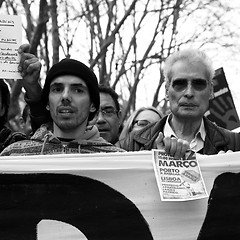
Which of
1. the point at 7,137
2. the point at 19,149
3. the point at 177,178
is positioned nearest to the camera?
the point at 177,178

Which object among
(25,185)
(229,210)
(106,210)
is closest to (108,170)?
(106,210)

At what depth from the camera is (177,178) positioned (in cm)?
284

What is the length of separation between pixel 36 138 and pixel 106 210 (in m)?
0.59

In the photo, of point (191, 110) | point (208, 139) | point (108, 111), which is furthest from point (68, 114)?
point (108, 111)

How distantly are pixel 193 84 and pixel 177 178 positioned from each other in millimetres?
765

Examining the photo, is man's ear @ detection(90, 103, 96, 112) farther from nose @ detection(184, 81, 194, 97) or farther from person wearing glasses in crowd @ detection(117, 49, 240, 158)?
nose @ detection(184, 81, 194, 97)

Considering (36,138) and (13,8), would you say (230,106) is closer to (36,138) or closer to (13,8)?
(36,138)

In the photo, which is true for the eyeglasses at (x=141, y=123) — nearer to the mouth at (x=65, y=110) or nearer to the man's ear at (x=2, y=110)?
the man's ear at (x=2, y=110)

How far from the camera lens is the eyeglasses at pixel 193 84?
11.3 ft

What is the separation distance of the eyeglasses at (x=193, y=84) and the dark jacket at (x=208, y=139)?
0.21 m

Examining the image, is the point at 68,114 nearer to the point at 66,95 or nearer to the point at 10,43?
the point at 66,95

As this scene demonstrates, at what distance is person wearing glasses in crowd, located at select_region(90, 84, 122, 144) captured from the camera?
486cm

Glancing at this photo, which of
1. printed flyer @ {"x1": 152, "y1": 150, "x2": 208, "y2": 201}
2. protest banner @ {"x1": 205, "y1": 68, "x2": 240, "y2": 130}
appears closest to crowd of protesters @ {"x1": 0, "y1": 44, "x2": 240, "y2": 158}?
printed flyer @ {"x1": 152, "y1": 150, "x2": 208, "y2": 201}

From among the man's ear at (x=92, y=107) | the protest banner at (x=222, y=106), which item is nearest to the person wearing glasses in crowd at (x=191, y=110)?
the man's ear at (x=92, y=107)
